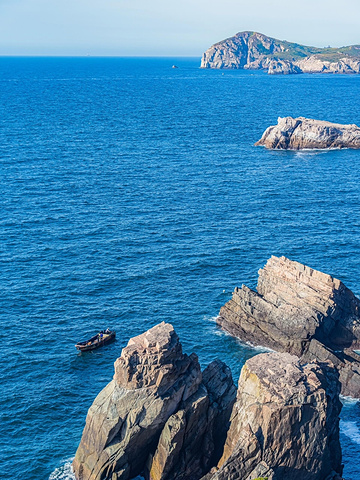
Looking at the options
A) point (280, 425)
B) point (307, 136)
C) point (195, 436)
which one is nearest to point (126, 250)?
point (195, 436)

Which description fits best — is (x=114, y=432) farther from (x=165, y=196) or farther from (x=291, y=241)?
(x=165, y=196)

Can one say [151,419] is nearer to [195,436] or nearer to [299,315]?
[195,436]

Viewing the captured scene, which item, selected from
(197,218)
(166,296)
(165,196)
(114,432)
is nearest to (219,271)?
(166,296)

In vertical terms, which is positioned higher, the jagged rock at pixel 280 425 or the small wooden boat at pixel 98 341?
the jagged rock at pixel 280 425

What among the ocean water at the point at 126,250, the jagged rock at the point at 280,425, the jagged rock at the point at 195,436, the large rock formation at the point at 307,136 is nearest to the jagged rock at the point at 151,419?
the jagged rock at the point at 195,436

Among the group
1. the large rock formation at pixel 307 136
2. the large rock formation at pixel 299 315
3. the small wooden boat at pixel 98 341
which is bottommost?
the small wooden boat at pixel 98 341

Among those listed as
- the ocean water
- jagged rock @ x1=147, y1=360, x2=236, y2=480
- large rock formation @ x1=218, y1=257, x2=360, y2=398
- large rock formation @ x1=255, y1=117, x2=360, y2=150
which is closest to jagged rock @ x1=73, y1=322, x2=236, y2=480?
jagged rock @ x1=147, y1=360, x2=236, y2=480

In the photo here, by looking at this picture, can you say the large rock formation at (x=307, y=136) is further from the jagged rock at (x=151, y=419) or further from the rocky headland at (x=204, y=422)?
the jagged rock at (x=151, y=419)
